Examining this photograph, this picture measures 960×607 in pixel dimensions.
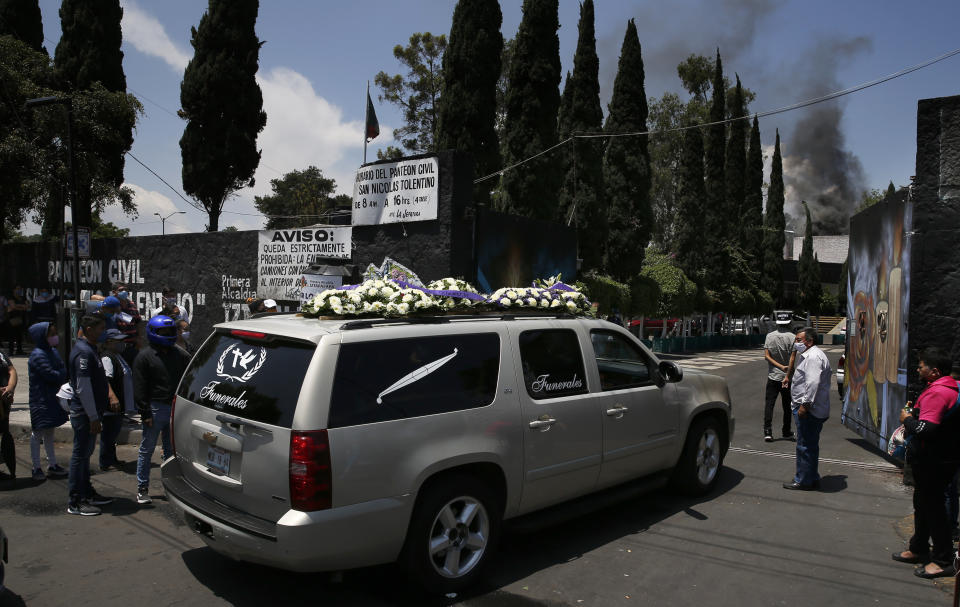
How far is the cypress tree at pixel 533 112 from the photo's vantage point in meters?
19.1

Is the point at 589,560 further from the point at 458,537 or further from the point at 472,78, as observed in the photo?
the point at 472,78

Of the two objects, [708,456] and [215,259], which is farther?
[215,259]

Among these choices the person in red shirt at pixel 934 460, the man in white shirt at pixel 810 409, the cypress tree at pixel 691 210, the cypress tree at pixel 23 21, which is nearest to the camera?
the person in red shirt at pixel 934 460

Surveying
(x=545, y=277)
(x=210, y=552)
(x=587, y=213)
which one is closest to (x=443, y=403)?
(x=210, y=552)

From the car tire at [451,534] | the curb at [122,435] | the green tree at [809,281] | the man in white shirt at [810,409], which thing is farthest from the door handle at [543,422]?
the green tree at [809,281]

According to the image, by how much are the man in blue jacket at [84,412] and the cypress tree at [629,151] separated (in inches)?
896

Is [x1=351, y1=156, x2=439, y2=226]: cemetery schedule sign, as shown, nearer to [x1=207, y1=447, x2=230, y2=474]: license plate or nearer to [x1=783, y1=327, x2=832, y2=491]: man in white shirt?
[x1=783, y1=327, x2=832, y2=491]: man in white shirt

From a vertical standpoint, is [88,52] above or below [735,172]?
above

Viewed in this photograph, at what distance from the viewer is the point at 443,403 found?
4215 mm

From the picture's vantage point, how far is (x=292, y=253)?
40.1 ft

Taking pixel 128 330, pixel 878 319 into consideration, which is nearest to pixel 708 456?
pixel 878 319

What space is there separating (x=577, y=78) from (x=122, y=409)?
21.9 meters

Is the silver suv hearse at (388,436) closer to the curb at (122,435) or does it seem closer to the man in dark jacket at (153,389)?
the man in dark jacket at (153,389)

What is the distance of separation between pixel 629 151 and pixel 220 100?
1632cm
